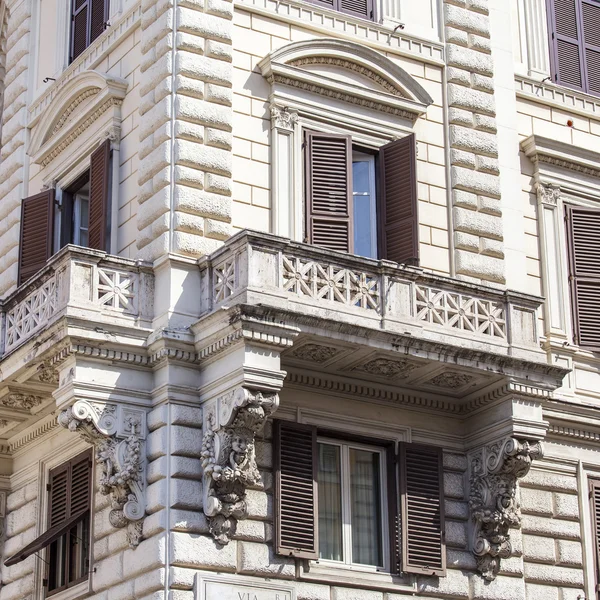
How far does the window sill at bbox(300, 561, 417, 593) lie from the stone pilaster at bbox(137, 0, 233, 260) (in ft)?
15.2

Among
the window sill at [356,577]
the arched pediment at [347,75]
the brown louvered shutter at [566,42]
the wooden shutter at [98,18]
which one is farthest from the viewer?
the brown louvered shutter at [566,42]

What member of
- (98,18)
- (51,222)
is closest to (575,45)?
Answer: (98,18)

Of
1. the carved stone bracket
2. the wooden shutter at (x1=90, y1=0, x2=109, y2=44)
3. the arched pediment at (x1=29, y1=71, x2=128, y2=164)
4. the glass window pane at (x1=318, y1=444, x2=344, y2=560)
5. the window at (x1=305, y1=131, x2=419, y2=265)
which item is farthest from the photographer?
the wooden shutter at (x1=90, y1=0, x2=109, y2=44)

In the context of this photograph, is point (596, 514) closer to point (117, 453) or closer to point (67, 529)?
point (117, 453)

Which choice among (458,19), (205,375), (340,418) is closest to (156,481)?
(205,375)

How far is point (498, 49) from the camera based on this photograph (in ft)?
84.6

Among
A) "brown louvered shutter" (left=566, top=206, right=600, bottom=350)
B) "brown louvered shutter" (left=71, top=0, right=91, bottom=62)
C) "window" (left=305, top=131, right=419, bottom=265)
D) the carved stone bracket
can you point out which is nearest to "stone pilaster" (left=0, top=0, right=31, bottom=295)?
"brown louvered shutter" (left=71, top=0, right=91, bottom=62)

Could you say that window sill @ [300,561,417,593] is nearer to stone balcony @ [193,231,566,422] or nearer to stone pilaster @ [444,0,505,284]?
stone balcony @ [193,231,566,422]

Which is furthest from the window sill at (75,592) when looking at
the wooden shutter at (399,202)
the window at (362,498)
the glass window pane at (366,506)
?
the wooden shutter at (399,202)

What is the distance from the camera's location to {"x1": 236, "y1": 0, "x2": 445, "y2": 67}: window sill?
23.5 meters

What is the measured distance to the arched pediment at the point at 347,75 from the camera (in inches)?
904

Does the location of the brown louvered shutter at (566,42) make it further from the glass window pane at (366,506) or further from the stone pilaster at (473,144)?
the glass window pane at (366,506)

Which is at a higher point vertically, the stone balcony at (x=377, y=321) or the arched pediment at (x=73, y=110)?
the arched pediment at (x=73, y=110)

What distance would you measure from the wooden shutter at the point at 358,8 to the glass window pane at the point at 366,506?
725 cm
